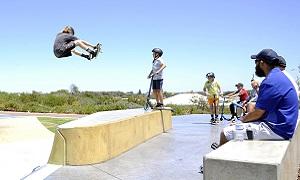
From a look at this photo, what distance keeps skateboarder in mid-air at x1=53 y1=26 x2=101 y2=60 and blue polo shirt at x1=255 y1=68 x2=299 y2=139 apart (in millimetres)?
5034

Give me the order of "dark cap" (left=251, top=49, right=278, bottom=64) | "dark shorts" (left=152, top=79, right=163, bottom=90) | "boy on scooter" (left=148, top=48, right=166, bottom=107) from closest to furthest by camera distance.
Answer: "dark cap" (left=251, top=49, right=278, bottom=64)
"boy on scooter" (left=148, top=48, right=166, bottom=107)
"dark shorts" (left=152, top=79, right=163, bottom=90)

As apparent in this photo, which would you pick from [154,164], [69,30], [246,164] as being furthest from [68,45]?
[246,164]

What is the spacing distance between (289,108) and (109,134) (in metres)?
3.22

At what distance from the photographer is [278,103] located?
3797 mm

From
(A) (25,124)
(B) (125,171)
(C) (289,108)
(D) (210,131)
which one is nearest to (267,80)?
(C) (289,108)

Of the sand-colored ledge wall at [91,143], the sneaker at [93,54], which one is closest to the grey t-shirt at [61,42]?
the sneaker at [93,54]

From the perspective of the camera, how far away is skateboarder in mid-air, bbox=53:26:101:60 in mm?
7855

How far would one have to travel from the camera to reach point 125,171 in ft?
17.6

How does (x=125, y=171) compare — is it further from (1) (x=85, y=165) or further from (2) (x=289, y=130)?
(2) (x=289, y=130)

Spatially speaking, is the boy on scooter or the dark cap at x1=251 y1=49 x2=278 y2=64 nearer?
the dark cap at x1=251 y1=49 x2=278 y2=64

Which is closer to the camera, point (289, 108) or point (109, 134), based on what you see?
point (289, 108)

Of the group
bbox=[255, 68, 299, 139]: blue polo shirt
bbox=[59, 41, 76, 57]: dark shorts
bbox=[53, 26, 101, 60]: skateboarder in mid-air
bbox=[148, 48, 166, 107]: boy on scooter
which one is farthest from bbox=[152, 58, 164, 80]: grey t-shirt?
bbox=[255, 68, 299, 139]: blue polo shirt

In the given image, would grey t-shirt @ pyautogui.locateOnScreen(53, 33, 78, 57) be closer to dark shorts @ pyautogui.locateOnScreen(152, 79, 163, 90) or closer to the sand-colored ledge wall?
the sand-colored ledge wall

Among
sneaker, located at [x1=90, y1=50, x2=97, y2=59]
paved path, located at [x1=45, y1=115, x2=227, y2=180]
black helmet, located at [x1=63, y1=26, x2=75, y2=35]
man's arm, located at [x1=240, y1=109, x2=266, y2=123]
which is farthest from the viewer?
sneaker, located at [x1=90, y1=50, x2=97, y2=59]
